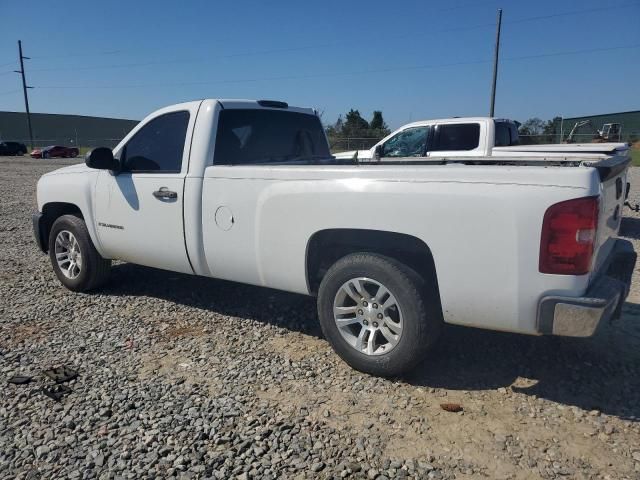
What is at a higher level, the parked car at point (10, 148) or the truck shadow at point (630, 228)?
the parked car at point (10, 148)

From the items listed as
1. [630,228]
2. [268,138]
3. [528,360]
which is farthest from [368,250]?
[630,228]

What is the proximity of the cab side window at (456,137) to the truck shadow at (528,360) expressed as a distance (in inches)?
203

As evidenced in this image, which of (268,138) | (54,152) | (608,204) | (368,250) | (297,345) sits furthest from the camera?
(54,152)

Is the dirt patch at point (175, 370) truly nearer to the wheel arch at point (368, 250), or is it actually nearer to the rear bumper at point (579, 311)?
the wheel arch at point (368, 250)

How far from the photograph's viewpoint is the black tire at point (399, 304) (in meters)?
3.25

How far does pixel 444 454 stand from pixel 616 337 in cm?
226

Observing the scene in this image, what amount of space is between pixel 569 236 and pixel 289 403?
1947 mm

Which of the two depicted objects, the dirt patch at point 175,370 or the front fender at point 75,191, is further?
the front fender at point 75,191

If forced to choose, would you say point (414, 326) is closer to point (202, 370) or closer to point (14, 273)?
point (202, 370)

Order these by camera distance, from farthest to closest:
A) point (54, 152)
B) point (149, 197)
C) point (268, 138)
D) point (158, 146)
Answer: point (54, 152) → point (268, 138) → point (158, 146) → point (149, 197)

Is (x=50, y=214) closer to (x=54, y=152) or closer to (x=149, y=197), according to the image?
(x=149, y=197)

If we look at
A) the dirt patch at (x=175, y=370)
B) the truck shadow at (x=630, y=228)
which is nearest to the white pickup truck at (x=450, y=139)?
the truck shadow at (x=630, y=228)

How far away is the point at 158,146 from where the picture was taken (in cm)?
470

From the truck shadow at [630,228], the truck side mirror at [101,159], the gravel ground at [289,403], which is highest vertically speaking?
the truck side mirror at [101,159]
